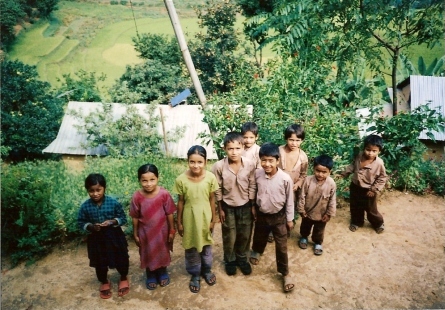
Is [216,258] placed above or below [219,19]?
below

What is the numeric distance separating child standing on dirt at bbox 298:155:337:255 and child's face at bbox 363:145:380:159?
620 millimetres

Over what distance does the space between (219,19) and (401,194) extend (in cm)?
1491

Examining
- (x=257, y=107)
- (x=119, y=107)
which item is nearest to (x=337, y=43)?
(x=257, y=107)

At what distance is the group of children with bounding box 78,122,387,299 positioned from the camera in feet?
9.36

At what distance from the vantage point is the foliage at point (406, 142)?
14.3ft

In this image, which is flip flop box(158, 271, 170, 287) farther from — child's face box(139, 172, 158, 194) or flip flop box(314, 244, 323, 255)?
flip flop box(314, 244, 323, 255)

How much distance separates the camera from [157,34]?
21.0m

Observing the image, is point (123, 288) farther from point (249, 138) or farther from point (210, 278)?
point (249, 138)


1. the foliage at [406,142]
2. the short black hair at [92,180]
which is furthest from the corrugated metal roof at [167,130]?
the short black hair at [92,180]

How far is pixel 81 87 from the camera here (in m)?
20.8

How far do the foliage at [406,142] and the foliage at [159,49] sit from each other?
16619mm

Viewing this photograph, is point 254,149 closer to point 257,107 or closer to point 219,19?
point 257,107

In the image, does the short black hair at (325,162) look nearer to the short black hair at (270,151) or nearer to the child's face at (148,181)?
the short black hair at (270,151)

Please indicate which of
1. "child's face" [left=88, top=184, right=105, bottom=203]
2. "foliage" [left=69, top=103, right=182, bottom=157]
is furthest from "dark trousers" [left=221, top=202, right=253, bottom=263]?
"foliage" [left=69, top=103, right=182, bottom=157]
